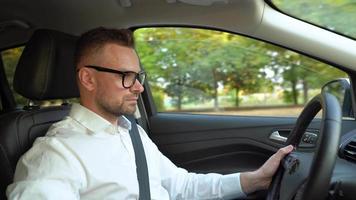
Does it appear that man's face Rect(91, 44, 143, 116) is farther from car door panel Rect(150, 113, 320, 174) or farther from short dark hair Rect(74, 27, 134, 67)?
car door panel Rect(150, 113, 320, 174)

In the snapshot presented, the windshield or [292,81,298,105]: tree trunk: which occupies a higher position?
the windshield

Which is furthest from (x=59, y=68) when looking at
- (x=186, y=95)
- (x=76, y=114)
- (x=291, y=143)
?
(x=186, y=95)

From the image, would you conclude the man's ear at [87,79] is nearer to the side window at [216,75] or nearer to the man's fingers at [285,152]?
the man's fingers at [285,152]

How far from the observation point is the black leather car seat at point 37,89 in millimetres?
1955

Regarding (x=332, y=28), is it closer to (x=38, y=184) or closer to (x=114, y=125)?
(x=114, y=125)

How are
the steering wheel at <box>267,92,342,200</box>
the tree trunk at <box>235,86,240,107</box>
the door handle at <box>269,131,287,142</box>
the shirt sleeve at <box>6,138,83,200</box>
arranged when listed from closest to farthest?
the steering wheel at <box>267,92,342,200</box> → the shirt sleeve at <box>6,138,83,200</box> → the door handle at <box>269,131,287,142</box> → the tree trunk at <box>235,86,240,107</box>

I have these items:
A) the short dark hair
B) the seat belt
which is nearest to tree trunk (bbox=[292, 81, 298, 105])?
the seat belt

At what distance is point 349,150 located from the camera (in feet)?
6.84

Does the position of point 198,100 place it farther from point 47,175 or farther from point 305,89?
point 47,175

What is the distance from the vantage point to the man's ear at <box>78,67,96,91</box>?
75.7 inches

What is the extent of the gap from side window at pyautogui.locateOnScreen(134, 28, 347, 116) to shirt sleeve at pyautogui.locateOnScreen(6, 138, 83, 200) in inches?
58.7

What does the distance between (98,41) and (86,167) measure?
19.0 inches

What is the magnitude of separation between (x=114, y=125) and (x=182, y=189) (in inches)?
17.8

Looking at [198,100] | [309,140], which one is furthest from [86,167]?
[198,100]
